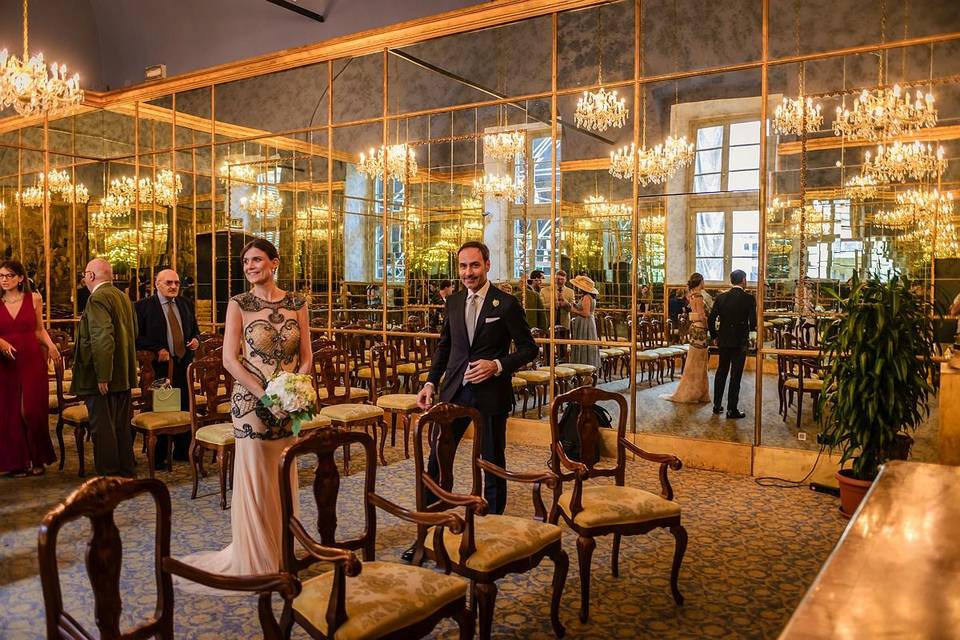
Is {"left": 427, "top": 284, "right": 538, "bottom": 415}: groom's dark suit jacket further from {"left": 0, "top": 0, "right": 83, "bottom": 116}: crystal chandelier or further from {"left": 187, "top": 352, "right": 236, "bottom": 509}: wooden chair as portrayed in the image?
{"left": 0, "top": 0, "right": 83, "bottom": 116}: crystal chandelier

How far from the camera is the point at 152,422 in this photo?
562 centimetres

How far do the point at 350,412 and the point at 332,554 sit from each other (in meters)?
3.85

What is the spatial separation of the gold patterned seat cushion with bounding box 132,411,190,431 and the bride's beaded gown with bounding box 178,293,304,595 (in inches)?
87.2

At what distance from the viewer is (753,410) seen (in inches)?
246

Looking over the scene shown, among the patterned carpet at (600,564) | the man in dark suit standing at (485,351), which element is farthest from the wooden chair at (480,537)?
the man in dark suit standing at (485,351)

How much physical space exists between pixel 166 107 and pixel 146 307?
5188 millimetres

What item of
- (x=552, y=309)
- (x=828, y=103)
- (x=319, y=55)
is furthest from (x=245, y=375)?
(x=319, y=55)

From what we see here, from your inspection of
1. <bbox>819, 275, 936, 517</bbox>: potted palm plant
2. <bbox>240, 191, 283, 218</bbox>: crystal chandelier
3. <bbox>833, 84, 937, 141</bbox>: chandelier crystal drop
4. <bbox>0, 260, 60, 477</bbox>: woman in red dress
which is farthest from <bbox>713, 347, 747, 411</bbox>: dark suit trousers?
<bbox>240, 191, 283, 218</bbox>: crystal chandelier

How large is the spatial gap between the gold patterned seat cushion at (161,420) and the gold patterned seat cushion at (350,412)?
1050 mm

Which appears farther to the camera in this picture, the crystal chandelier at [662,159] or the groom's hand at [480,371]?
the crystal chandelier at [662,159]

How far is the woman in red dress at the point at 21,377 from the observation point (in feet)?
19.1

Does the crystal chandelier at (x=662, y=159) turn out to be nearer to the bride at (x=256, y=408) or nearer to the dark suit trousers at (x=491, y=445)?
the dark suit trousers at (x=491, y=445)

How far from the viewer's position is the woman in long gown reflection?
21.5ft

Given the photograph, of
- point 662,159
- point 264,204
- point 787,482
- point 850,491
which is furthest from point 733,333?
point 264,204
